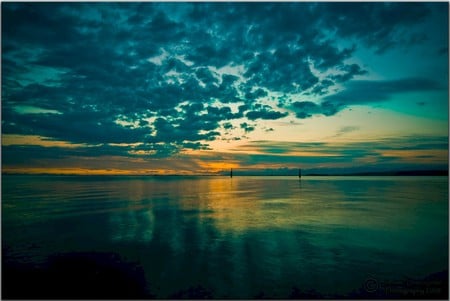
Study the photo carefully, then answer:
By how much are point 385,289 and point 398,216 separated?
50.0 ft

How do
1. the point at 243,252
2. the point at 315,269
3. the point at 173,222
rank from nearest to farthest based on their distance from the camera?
the point at 315,269
the point at 243,252
the point at 173,222

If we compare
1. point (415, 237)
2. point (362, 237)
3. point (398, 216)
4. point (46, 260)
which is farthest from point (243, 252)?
point (398, 216)

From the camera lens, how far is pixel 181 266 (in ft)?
38.5

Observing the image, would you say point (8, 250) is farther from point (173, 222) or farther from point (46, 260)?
point (173, 222)

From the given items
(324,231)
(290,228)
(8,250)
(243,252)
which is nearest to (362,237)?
(324,231)

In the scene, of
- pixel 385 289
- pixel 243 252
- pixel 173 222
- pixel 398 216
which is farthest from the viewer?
pixel 398 216

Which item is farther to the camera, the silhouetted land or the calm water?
the calm water

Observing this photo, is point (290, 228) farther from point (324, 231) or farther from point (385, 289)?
point (385, 289)

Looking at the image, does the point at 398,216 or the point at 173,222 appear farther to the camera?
the point at 398,216

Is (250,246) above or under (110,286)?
under

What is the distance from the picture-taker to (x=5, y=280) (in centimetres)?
1048

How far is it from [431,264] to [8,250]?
764 inches

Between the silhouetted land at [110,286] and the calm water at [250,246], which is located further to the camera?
the calm water at [250,246]

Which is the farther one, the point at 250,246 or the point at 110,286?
the point at 250,246
